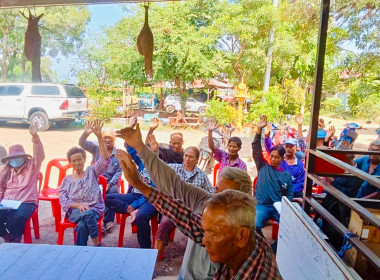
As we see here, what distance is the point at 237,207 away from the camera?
1.22 metres

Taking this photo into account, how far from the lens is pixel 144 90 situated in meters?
16.8

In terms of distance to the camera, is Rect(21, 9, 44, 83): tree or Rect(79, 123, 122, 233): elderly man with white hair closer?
Rect(21, 9, 44, 83): tree

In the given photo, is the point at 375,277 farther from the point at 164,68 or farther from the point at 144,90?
the point at 144,90

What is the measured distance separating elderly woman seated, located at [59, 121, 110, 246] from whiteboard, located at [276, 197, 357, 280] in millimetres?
1864

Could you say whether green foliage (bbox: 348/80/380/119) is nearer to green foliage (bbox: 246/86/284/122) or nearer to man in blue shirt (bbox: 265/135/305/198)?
green foliage (bbox: 246/86/284/122)

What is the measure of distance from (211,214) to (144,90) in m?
15.9

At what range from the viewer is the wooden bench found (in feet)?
45.8

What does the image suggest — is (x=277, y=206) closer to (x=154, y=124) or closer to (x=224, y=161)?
(x=224, y=161)

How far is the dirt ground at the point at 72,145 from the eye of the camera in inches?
145

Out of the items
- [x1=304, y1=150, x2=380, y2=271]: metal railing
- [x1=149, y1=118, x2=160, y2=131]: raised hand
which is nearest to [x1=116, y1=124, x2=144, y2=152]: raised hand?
[x1=304, y1=150, x2=380, y2=271]: metal railing

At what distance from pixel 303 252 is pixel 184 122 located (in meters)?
11.9

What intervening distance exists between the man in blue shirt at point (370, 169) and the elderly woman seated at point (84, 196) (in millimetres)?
2539

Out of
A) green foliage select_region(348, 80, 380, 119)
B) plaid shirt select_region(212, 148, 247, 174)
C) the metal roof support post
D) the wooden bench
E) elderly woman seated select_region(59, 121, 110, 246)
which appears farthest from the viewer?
the wooden bench

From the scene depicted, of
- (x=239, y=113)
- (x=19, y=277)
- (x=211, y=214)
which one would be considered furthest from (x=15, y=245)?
(x=239, y=113)
